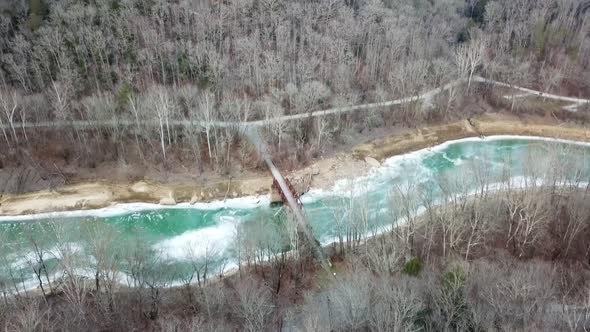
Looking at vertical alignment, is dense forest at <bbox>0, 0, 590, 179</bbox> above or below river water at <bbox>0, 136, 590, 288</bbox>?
above

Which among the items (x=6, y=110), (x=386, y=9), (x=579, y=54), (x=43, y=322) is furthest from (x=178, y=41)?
(x=579, y=54)

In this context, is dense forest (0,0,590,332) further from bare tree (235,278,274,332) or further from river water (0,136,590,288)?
river water (0,136,590,288)

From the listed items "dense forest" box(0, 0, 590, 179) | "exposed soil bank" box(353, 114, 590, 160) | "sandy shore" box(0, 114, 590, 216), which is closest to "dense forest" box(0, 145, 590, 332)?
"sandy shore" box(0, 114, 590, 216)

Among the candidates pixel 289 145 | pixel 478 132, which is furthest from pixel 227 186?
pixel 478 132

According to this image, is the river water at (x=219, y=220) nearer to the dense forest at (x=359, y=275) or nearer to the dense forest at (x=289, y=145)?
the dense forest at (x=359, y=275)

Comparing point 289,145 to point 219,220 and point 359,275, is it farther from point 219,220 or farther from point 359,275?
point 359,275

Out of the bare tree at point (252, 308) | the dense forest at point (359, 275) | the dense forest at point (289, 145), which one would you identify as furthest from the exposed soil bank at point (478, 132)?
the bare tree at point (252, 308)
